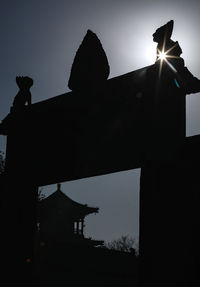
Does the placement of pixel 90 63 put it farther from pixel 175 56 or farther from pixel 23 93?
pixel 175 56

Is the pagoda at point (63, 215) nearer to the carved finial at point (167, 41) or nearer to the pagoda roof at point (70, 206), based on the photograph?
the pagoda roof at point (70, 206)

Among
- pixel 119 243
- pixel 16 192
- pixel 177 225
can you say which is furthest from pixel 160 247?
pixel 119 243

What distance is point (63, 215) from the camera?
31906 mm

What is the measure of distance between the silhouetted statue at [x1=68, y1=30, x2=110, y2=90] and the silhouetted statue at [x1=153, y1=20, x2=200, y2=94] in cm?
125

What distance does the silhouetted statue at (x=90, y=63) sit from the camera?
18.4 ft

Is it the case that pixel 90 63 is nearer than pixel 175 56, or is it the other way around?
pixel 175 56

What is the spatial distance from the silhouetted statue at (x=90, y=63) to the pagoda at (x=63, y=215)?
25434 millimetres

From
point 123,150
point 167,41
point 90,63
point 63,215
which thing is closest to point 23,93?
point 90,63

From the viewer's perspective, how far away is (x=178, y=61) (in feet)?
14.8

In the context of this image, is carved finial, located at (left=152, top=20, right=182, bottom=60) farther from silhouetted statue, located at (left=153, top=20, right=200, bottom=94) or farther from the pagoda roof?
the pagoda roof

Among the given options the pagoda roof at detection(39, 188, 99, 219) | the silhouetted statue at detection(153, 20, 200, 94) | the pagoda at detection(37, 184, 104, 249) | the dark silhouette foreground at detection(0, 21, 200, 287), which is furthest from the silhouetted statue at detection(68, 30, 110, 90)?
the pagoda roof at detection(39, 188, 99, 219)

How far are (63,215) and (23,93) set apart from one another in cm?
2657

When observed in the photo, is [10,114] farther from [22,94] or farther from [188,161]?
[188,161]

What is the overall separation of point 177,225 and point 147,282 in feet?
2.19
